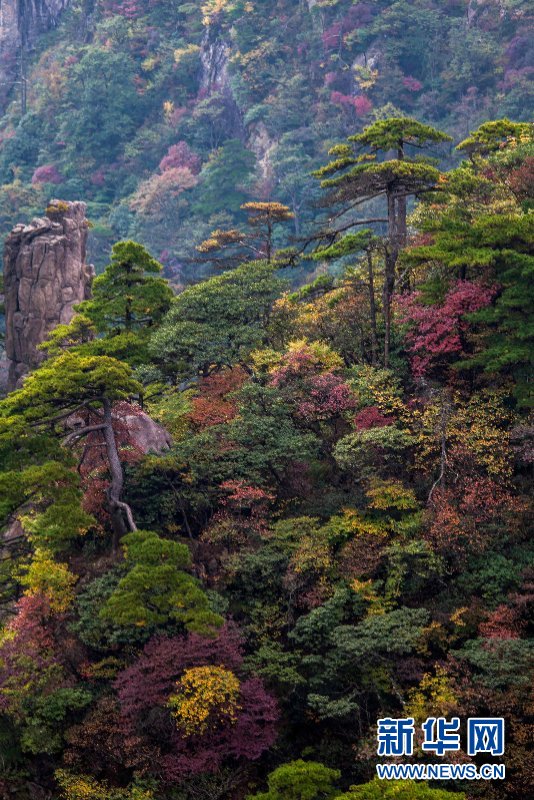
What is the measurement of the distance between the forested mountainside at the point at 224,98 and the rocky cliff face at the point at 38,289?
955 inches

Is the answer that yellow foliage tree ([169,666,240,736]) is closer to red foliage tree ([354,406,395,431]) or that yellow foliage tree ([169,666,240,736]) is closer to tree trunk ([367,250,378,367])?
red foliage tree ([354,406,395,431])

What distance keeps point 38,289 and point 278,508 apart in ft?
51.3

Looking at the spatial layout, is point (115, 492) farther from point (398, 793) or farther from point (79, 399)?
point (398, 793)

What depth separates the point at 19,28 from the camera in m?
88.9

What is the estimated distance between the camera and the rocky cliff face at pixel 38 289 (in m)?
37.2

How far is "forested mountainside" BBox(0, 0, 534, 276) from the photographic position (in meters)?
66.6

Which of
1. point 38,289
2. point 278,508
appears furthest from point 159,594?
point 38,289

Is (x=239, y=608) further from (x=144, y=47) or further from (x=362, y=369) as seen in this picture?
(x=144, y=47)

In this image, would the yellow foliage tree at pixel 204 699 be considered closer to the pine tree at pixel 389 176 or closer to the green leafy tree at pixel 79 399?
the green leafy tree at pixel 79 399

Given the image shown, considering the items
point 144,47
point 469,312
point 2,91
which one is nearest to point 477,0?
point 144,47

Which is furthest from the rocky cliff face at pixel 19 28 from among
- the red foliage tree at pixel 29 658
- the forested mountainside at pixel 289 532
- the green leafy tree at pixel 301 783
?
the green leafy tree at pixel 301 783

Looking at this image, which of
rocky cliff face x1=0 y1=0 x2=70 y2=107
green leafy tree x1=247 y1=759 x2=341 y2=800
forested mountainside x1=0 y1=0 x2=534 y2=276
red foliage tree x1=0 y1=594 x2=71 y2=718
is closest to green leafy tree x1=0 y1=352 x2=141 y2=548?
red foliage tree x1=0 y1=594 x2=71 y2=718

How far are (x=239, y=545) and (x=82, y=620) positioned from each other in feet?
12.7

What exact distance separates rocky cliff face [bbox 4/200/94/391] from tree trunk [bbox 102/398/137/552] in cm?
1287
